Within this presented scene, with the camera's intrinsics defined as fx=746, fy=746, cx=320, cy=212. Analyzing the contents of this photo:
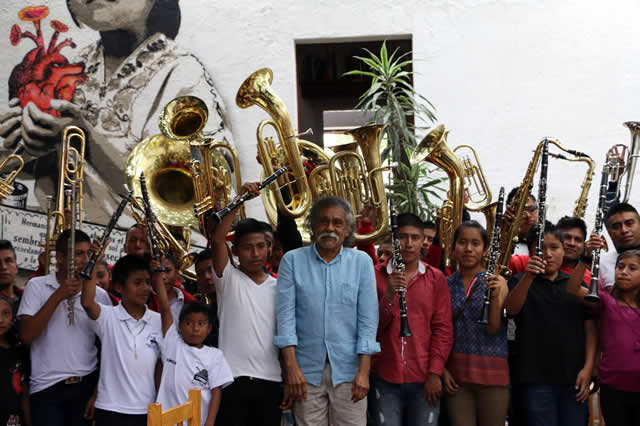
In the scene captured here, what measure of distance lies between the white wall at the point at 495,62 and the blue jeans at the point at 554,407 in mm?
4008

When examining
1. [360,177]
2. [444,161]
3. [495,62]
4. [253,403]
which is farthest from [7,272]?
[495,62]

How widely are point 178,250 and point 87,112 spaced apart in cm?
347

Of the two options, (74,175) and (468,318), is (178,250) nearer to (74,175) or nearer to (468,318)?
(74,175)

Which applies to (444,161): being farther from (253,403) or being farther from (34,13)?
(34,13)

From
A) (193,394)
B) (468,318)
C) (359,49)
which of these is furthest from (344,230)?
(359,49)

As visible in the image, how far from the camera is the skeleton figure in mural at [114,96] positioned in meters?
7.62

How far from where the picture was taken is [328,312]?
344 cm

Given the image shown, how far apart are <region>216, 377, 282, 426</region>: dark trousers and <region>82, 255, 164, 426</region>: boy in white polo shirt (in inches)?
17.3

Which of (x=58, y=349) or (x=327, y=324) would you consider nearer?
(x=327, y=324)

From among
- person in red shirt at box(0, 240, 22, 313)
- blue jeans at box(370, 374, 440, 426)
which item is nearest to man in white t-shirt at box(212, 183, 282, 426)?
blue jeans at box(370, 374, 440, 426)

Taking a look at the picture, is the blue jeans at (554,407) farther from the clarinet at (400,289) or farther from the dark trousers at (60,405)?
the dark trousers at (60,405)

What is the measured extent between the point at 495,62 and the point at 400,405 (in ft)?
16.0

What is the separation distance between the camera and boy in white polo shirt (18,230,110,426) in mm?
3652

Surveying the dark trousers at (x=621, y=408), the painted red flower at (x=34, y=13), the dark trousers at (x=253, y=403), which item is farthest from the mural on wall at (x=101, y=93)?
the dark trousers at (x=621, y=408)
